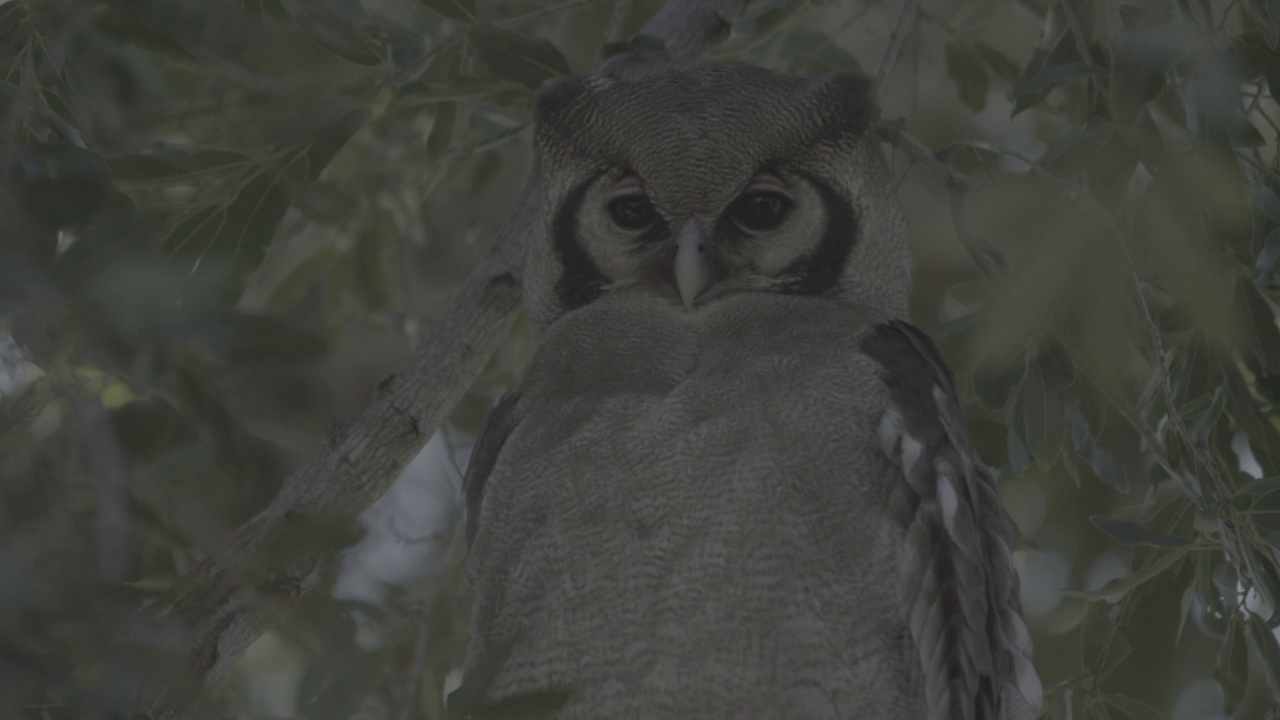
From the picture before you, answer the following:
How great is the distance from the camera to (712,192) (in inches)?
114

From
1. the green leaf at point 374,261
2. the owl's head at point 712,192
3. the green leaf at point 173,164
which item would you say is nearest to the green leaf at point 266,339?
the green leaf at point 173,164

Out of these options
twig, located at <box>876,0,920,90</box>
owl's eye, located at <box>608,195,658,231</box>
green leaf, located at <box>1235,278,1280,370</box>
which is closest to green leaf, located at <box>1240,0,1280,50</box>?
green leaf, located at <box>1235,278,1280,370</box>

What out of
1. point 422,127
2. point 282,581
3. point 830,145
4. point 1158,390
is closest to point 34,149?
point 282,581

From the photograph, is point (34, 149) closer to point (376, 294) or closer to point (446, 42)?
point (446, 42)

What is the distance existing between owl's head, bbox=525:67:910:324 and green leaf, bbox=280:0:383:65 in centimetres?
43

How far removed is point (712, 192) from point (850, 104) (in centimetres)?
38

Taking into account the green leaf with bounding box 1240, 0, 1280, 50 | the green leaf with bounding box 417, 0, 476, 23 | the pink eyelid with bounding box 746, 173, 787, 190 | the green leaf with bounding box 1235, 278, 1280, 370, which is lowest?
the green leaf with bounding box 1235, 278, 1280, 370

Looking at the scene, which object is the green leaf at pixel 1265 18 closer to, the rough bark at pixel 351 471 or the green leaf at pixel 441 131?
the rough bark at pixel 351 471

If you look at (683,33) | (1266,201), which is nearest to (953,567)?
(1266,201)

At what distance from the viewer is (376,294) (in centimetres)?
429

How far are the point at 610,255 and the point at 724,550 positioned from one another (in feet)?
2.67

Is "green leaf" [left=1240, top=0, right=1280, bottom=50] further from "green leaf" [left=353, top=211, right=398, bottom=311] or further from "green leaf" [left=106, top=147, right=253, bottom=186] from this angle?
"green leaf" [left=353, top=211, right=398, bottom=311]

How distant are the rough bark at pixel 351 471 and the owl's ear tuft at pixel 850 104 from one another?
34 cm

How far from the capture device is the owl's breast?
2402 millimetres
